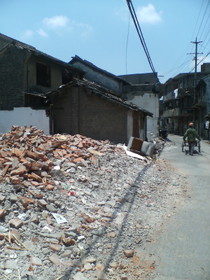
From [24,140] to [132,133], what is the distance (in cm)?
842

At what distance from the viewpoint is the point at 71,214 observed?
5.07m

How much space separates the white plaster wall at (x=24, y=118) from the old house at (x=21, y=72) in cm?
164

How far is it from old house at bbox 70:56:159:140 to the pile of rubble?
1756 cm

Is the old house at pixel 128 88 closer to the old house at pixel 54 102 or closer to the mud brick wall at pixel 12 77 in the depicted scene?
the old house at pixel 54 102

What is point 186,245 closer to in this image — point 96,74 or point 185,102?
point 96,74

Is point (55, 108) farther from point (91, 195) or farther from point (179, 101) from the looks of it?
point (179, 101)

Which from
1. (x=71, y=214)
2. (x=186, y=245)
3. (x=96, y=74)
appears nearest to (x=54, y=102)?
(x=96, y=74)

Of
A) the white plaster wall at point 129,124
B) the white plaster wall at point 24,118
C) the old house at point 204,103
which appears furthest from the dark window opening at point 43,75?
the old house at point 204,103

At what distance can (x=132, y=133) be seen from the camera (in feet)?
52.5

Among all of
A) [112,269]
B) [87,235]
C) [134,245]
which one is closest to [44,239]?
[87,235]

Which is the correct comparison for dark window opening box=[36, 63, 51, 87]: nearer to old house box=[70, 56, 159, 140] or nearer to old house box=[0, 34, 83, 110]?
old house box=[0, 34, 83, 110]

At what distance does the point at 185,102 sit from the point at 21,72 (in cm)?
3719

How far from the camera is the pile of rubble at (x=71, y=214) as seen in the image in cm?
366

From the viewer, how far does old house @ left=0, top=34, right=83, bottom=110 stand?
1752 centimetres
